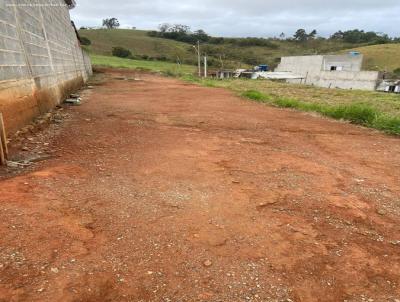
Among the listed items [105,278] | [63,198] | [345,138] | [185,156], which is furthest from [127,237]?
[345,138]

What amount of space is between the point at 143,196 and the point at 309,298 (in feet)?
6.63

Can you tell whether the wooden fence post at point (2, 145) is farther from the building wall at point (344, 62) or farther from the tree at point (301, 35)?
the tree at point (301, 35)

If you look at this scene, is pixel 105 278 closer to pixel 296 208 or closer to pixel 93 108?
pixel 296 208

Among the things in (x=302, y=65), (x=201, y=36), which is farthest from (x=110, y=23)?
(x=302, y=65)

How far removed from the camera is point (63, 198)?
3584 mm

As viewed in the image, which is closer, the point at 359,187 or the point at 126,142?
the point at 359,187

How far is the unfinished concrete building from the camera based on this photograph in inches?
1417

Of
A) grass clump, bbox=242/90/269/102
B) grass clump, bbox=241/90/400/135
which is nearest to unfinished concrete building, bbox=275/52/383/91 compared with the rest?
grass clump, bbox=242/90/269/102

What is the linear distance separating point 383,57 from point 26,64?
207 ft

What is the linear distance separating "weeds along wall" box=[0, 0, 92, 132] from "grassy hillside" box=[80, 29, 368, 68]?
1896 inches

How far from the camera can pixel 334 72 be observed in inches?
1547

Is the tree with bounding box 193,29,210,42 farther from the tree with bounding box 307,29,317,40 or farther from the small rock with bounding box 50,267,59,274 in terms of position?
the small rock with bounding box 50,267,59,274

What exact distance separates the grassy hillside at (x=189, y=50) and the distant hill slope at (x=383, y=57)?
15.7 m

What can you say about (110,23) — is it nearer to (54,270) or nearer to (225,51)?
(225,51)
